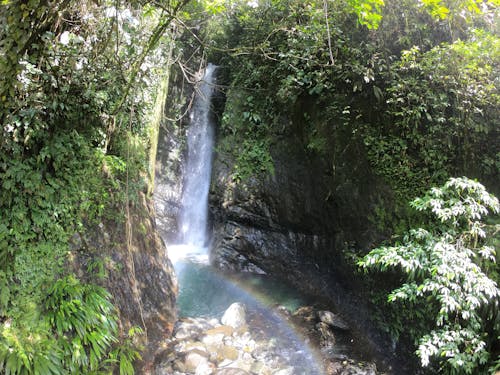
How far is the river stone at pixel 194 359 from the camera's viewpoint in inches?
177

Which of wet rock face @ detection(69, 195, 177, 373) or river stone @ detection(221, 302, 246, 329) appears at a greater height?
wet rock face @ detection(69, 195, 177, 373)

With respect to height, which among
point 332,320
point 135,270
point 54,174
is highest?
point 54,174

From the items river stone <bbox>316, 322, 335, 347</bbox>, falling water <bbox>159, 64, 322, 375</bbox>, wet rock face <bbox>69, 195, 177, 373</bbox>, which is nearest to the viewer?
wet rock face <bbox>69, 195, 177, 373</bbox>

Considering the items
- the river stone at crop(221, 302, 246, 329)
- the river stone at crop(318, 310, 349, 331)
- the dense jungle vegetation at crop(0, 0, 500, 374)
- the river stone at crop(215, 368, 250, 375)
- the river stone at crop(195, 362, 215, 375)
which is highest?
the dense jungle vegetation at crop(0, 0, 500, 374)

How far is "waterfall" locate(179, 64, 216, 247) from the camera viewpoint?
388 inches

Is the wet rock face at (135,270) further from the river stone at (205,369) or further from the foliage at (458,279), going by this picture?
the foliage at (458,279)

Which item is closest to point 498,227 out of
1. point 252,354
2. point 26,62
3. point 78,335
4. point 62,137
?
point 252,354

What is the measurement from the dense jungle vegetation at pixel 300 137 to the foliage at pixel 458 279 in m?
0.02

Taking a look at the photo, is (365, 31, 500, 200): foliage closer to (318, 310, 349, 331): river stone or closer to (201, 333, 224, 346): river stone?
(318, 310, 349, 331): river stone

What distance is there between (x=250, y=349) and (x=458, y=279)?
3.24 m

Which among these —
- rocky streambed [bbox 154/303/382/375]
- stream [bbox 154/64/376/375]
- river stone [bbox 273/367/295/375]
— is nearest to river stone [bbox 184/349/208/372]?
rocky streambed [bbox 154/303/382/375]

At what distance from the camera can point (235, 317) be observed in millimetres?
5930

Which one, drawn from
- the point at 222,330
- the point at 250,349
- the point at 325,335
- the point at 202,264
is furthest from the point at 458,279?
the point at 202,264

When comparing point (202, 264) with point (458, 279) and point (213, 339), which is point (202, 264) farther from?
point (458, 279)
